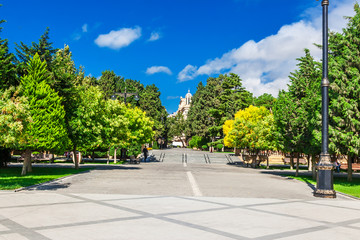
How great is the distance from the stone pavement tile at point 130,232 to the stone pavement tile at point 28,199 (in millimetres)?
3938

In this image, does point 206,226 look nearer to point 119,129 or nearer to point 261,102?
point 119,129

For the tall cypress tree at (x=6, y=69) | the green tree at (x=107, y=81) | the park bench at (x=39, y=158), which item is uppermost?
the green tree at (x=107, y=81)

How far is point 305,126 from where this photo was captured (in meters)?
24.5

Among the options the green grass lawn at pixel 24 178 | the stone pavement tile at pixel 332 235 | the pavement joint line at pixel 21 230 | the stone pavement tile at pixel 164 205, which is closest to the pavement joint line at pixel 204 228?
the stone pavement tile at pixel 332 235

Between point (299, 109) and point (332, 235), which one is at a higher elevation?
point (299, 109)

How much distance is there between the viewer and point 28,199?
1125 centimetres

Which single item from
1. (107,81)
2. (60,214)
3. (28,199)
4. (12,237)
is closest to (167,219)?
(60,214)

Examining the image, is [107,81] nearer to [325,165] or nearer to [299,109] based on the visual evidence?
[299,109]

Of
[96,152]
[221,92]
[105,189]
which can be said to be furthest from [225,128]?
[105,189]

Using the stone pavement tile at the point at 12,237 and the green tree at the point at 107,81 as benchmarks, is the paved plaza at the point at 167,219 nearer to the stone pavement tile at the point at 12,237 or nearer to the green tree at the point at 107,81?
the stone pavement tile at the point at 12,237

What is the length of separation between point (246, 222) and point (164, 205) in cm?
312

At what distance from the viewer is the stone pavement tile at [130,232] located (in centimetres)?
635

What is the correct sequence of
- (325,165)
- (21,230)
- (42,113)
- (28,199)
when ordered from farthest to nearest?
(42,113), (325,165), (28,199), (21,230)

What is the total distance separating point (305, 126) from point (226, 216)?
1776 centimetres
